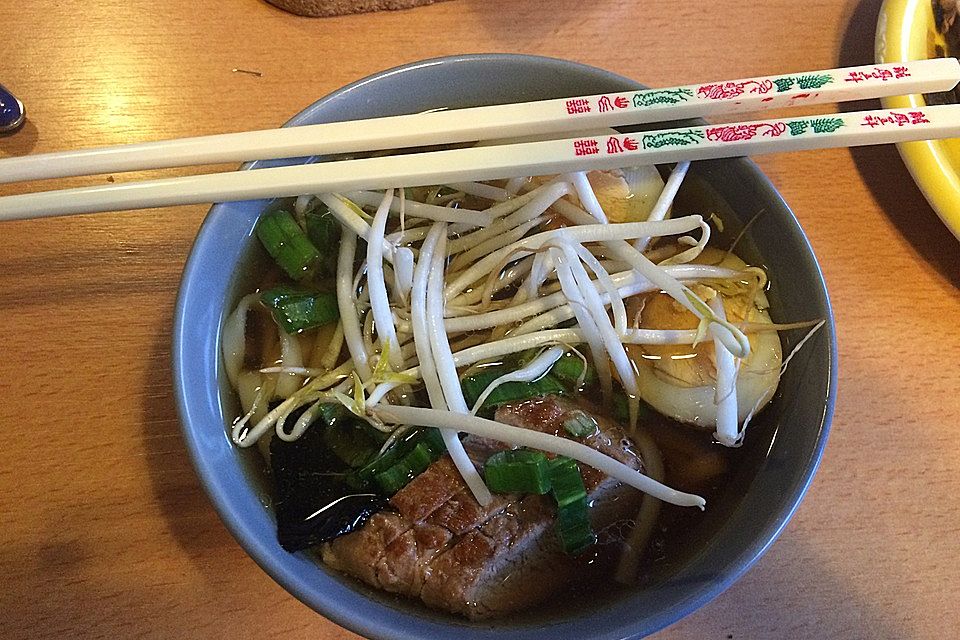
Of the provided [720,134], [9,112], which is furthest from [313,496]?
[9,112]

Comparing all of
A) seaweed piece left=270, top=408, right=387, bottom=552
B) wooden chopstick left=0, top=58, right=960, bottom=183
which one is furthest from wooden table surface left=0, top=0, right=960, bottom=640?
wooden chopstick left=0, top=58, right=960, bottom=183

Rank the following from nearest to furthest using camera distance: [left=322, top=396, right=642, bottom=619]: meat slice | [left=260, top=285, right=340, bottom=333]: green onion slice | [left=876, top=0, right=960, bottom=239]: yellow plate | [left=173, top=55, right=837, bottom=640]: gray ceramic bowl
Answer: [left=173, top=55, right=837, bottom=640]: gray ceramic bowl < [left=322, top=396, right=642, bottom=619]: meat slice < [left=260, top=285, right=340, bottom=333]: green onion slice < [left=876, top=0, right=960, bottom=239]: yellow plate

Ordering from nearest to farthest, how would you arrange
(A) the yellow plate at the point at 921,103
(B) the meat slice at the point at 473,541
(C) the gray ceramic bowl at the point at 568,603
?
1. (C) the gray ceramic bowl at the point at 568,603
2. (B) the meat slice at the point at 473,541
3. (A) the yellow plate at the point at 921,103

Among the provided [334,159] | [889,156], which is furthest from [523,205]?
[889,156]

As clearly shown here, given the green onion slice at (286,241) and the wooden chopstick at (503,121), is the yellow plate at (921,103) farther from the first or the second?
the green onion slice at (286,241)

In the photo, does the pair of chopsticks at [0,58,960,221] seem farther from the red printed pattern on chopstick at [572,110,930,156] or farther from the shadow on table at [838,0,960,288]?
the shadow on table at [838,0,960,288]

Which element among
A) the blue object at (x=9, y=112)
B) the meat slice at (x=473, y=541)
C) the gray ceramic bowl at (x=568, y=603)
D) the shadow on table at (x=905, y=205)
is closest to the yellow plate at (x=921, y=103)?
the shadow on table at (x=905, y=205)

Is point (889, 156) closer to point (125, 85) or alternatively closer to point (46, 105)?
point (125, 85)

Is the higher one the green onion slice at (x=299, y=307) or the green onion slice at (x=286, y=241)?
the green onion slice at (x=286, y=241)

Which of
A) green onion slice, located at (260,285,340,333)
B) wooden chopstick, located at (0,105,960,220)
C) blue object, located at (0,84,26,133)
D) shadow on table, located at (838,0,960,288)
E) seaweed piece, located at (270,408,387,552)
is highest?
wooden chopstick, located at (0,105,960,220)
